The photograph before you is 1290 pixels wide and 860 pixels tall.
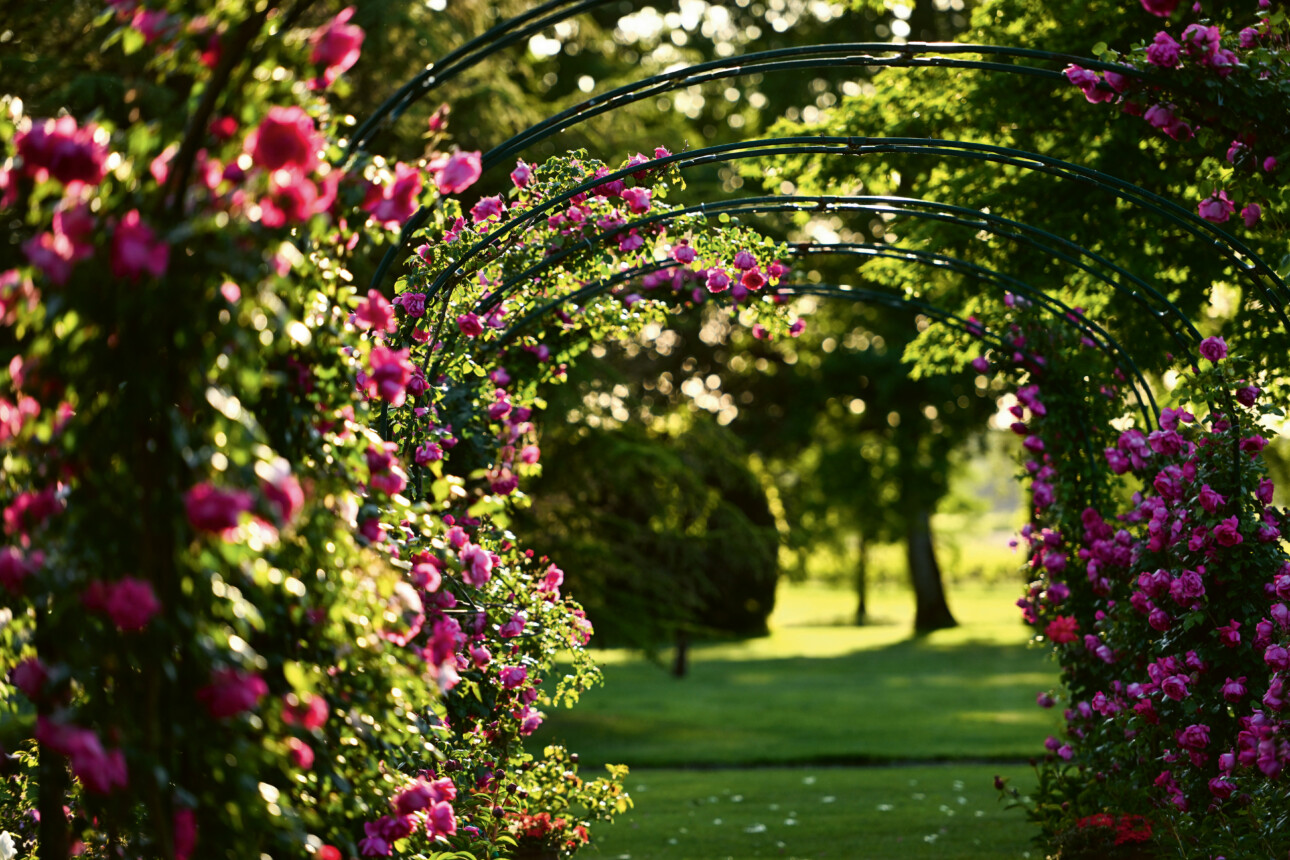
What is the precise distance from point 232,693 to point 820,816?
6202 mm

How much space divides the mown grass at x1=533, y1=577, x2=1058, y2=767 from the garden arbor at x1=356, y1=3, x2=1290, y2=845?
1046 mm

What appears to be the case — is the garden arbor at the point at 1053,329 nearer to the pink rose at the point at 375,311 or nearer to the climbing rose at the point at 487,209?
the climbing rose at the point at 487,209

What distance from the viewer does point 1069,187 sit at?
747 cm

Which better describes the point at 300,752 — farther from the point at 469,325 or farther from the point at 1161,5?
the point at 1161,5

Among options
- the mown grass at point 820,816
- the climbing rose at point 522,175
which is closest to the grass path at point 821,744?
the mown grass at point 820,816

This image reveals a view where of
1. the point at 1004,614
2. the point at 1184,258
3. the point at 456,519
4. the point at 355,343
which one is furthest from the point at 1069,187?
the point at 1004,614

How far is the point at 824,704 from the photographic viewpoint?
14.0 meters

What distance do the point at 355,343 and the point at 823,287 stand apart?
172 inches

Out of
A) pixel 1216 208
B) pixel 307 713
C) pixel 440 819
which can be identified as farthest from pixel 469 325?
pixel 1216 208

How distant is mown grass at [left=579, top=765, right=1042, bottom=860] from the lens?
6.53m

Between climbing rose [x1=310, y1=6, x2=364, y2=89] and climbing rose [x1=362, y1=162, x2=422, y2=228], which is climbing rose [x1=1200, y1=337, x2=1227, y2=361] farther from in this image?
climbing rose [x1=310, y1=6, x2=364, y2=89]

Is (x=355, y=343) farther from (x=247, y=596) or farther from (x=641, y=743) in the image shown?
(x=641, y=743)

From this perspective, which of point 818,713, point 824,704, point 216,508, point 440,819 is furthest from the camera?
point 824,704

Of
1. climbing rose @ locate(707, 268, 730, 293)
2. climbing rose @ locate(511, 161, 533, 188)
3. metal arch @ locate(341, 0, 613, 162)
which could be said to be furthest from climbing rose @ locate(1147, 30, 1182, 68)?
climbing rose @ locate(511, 161, 533, 188)
